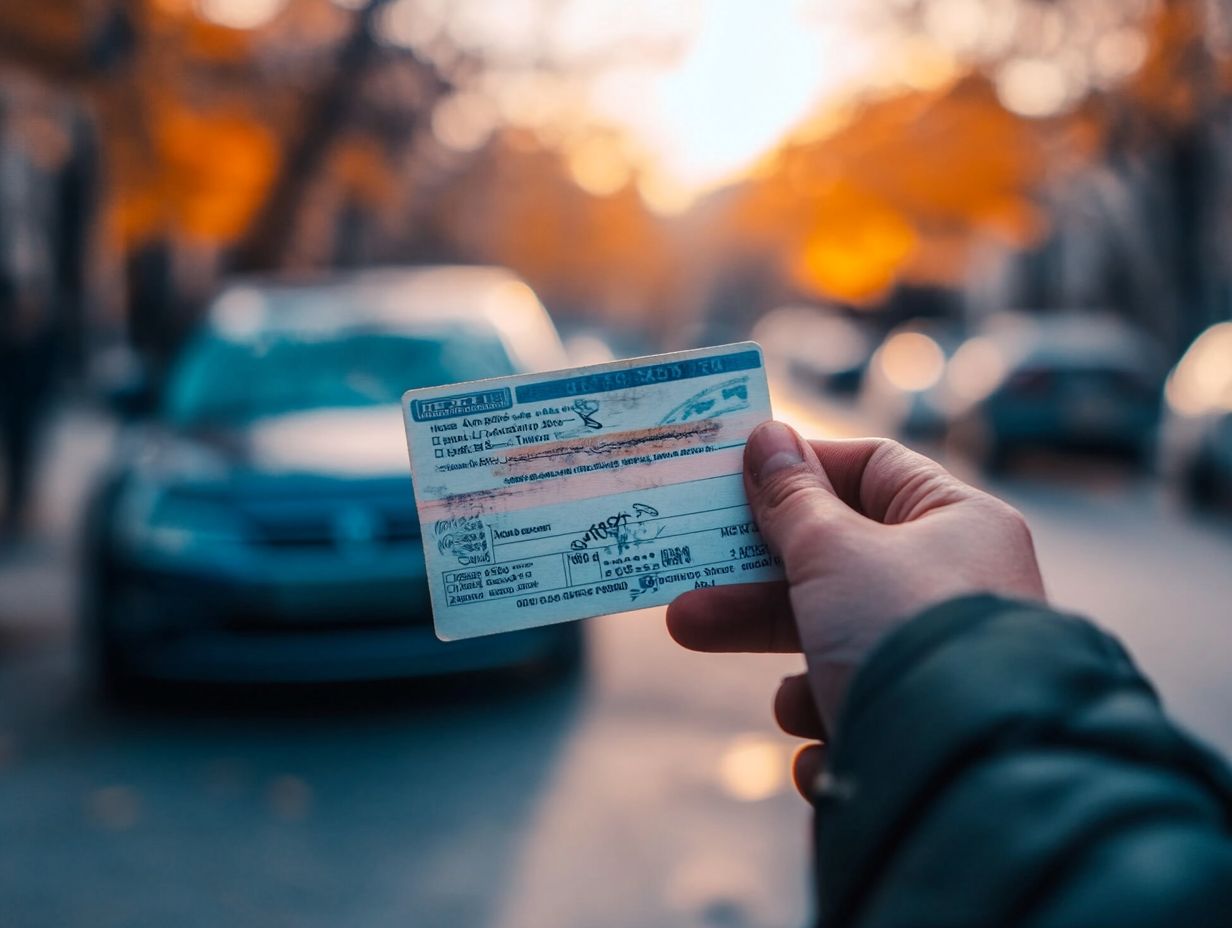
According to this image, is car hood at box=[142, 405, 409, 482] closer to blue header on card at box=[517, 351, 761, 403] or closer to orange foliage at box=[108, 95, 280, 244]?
blue header on card at box=[517, 351, 761, 403]

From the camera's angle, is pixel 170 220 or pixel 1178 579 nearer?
pixel 1178 579

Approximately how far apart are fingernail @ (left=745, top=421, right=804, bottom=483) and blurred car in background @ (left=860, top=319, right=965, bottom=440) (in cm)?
1716

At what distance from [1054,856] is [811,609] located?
480mm

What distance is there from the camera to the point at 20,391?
1055 cm

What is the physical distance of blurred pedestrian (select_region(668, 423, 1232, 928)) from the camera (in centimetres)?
83

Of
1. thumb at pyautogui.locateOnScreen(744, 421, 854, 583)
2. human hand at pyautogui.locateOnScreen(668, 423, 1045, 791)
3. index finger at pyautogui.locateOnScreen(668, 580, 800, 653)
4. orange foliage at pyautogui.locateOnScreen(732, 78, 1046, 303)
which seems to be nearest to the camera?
human hand at pyautogui.locateOnScreen(668, 423, 1045, 791)

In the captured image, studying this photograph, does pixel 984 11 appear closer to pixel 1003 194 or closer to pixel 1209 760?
pixel 1003 194

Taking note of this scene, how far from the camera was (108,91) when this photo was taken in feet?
31.3

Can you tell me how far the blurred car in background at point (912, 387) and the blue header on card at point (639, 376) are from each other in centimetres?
1715

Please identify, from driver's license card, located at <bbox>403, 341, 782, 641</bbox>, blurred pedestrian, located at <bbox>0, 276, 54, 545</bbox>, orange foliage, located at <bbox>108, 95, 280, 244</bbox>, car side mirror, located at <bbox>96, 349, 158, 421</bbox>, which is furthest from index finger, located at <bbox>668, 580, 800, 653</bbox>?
blurred pedestrian, located at <bbox>0, 276, 54, 545</bbox>

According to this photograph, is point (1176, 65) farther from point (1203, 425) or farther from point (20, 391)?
point (20, 391)

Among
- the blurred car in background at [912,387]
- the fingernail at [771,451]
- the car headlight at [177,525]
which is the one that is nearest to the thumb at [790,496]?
the fingernail at [771,451]

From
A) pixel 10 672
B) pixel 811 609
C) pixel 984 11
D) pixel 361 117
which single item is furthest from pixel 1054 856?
pixel 984 11

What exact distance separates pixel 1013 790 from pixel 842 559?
1.45 feet
